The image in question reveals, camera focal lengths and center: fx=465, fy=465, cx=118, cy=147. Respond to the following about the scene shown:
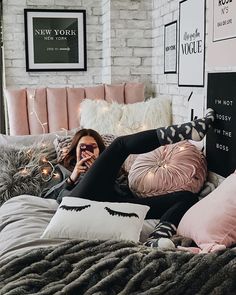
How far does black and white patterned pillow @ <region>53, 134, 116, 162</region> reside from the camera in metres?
3.05

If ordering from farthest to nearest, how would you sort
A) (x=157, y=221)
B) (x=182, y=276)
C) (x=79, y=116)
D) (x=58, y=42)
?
(x=58, y=42)
(x=79, y=116)
(x=157, y=221)
(x=182, y=276)

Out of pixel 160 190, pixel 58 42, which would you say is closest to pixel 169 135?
pixel 160 190

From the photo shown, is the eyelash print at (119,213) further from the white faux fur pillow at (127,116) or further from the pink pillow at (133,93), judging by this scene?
the pink pillow at (133,93)

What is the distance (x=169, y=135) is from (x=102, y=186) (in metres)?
0.48

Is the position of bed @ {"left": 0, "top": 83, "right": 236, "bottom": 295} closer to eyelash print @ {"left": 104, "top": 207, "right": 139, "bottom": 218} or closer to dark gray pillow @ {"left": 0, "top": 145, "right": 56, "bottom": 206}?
eyelash print @ {"left": 104, "top": 207, "right": 139, "bottom": 218}

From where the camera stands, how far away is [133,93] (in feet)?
12.3

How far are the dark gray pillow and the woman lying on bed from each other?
0.12 m

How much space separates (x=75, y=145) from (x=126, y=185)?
0.42 metres

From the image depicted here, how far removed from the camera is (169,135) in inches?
95.7

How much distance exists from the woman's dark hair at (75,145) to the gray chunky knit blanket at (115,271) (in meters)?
1.32

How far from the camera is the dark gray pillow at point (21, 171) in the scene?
2859 millimetres

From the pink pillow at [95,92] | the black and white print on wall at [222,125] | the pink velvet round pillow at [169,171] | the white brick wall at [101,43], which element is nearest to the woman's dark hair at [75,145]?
the pink velvet round pillow at [169,171]

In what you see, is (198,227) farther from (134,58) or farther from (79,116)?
(134,58)

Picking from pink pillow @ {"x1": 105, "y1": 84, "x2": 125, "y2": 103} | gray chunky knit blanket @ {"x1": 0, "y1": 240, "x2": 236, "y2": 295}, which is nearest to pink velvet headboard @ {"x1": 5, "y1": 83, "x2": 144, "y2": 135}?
pink pillow @ {"x1": 105, "y1": 84, "x2": 125, "y2": 103}
